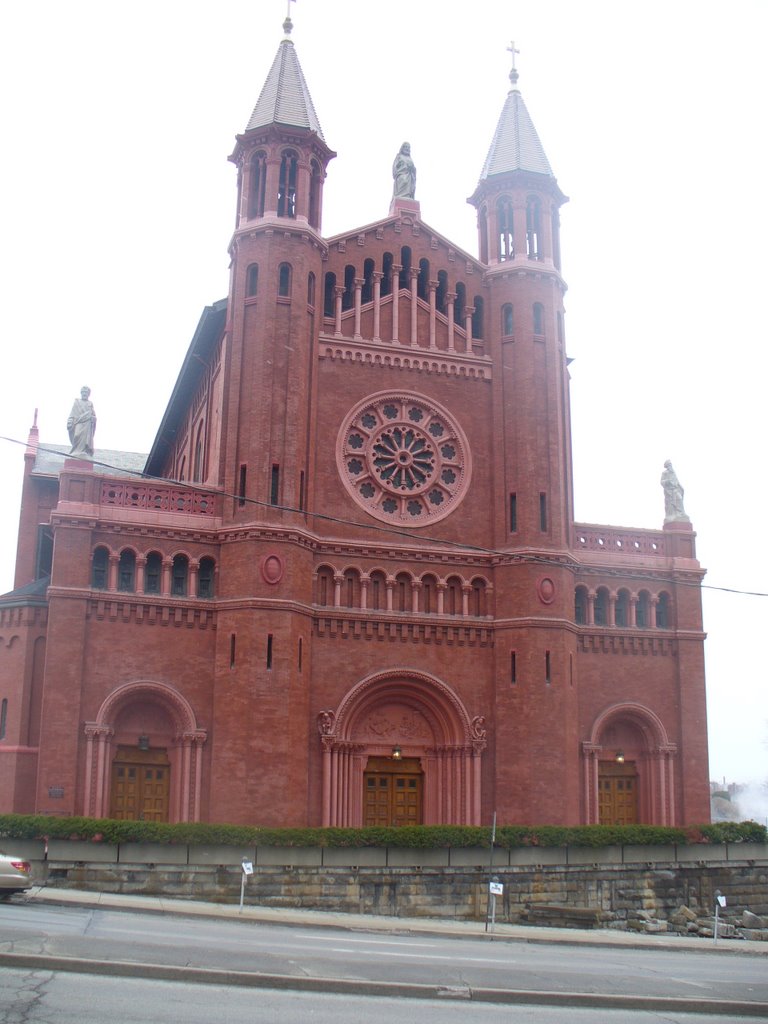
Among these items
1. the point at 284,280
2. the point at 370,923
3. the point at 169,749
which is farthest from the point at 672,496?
the point at 370,923

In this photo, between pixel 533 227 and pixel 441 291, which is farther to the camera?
pixel 533 227

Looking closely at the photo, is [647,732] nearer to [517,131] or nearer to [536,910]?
[536,910]

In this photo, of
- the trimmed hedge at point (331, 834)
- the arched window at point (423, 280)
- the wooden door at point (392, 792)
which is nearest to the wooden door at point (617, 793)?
the trimmed hedge at point (331, 834)

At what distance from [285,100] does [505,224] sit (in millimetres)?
9752

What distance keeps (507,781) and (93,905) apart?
1728 centimetres

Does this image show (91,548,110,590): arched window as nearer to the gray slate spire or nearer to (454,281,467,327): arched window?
(454,281,467,327): arched window

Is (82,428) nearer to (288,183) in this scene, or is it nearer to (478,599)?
(288,183)

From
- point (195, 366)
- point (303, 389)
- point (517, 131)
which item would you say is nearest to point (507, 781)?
point (303, 389)

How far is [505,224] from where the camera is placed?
47062 millimetres

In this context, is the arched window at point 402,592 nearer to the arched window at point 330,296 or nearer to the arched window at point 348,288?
the arched window at point 330,296

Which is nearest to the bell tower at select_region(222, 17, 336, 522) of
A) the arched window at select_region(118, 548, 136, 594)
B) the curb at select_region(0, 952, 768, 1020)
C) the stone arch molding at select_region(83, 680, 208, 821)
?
the arched window at select_region(118, 548, 136, 594)

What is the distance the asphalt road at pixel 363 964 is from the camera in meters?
16.0

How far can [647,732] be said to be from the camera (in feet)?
144

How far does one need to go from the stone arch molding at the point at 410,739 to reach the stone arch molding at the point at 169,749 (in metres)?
4.24
